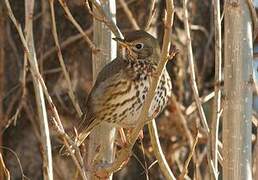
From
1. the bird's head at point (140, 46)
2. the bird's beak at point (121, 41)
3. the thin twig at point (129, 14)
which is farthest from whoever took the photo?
the thin twig at point (129, 14)

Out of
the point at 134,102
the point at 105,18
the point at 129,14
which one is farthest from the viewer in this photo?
the point at 129,14

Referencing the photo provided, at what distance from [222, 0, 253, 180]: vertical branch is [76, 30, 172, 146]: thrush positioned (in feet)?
1.95

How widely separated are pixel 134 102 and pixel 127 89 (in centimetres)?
7

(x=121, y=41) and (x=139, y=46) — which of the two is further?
(x=139, y=46)

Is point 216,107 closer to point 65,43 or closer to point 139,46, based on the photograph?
point 139,46

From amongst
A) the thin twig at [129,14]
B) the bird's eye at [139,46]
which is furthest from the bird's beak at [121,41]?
the thin twig at [129,14]

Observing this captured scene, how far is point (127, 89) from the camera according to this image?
3.31 metres

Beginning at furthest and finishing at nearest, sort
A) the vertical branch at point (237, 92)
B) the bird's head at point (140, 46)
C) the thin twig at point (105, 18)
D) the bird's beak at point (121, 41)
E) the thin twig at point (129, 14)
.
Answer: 1. the thin twig at point (129, 14)
2. the bird's head at point (140, 46)
3. the bird's beak at point (121, 41)
4. the thin twig at point (105, 18)
5. the vertical branch at point (237, 92)

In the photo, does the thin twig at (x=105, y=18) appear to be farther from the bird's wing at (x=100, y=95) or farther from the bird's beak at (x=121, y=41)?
the bird's wing at (x=100, y=95)

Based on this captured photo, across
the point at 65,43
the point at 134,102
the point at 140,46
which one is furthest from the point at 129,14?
the point at 134,102

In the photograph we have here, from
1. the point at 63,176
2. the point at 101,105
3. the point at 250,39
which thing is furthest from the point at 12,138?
the point at 250,39

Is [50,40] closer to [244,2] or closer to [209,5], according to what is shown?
[209,5]

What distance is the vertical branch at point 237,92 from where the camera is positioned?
2.63 meters

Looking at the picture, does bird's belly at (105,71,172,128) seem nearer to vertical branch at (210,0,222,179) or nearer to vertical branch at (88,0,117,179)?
vertical branch at (88,0,117,179)
